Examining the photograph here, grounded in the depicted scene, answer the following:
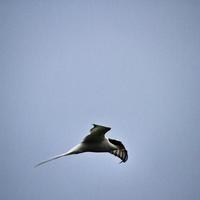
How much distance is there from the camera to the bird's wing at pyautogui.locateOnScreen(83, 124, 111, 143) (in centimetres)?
1848

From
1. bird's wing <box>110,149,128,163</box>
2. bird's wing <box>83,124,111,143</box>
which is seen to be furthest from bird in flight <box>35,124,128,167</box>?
bird's wing <box>110,149,128,163</box>

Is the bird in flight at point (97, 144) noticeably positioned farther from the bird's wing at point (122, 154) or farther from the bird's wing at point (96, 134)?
the bird's wing at point (122, 154)

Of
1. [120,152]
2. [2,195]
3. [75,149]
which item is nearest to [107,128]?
[75,149]

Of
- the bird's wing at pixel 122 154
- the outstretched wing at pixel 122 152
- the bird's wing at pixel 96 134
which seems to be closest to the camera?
the bird's wing at pixel 96 134

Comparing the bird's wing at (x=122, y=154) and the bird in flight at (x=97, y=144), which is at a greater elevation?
the bird in flight at (x=97, y=144)

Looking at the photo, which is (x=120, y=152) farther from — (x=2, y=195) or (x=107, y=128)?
(x=2, y=195)

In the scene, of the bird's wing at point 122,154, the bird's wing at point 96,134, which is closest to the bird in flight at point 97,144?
the bird's wing at point 96,134

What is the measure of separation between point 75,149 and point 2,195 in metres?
126

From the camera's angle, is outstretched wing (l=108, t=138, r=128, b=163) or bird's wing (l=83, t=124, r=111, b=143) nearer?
bird's wing (l=83, t=124, r=111, b=143)

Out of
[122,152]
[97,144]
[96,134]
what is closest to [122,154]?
[122,152]

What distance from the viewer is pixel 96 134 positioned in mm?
19078

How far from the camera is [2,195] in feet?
460

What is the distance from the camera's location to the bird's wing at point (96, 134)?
18.5m

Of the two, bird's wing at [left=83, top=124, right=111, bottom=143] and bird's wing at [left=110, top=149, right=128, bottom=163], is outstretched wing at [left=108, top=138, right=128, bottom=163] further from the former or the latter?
bird's wing at [left=83, top=124, right=111, bottom=143]
